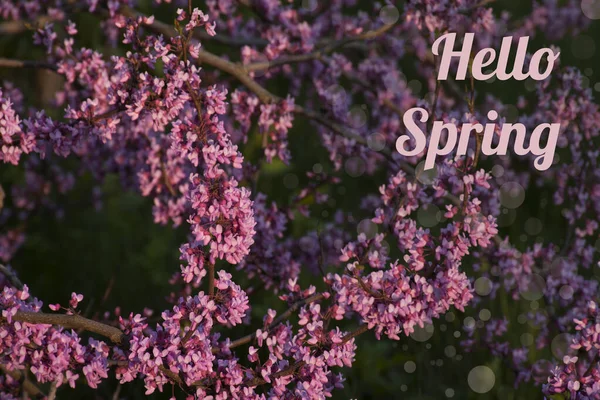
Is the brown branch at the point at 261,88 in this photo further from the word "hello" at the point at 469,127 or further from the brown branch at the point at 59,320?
the brown branch at the point at 59,320

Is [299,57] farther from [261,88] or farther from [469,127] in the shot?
[469,127]

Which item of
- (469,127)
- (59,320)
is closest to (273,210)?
(469,127)

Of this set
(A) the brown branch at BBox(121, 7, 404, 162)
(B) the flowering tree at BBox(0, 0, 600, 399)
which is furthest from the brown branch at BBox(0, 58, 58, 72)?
(A) the brown branch at BBox(121, 7, 404, 162)

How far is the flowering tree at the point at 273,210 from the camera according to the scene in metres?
3.15

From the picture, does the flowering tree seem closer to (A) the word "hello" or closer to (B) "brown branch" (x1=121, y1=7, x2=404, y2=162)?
(B) "brown branch" (x1=121, y1=7, x2=404, y2=162)

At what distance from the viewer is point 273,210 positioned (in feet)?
16.0

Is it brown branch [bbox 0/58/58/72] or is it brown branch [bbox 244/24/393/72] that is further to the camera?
brown branch [bbox 244/24/393/72]

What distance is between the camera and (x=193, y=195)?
3.14m

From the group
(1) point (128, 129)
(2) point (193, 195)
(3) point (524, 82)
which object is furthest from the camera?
(3) point (524, 82)

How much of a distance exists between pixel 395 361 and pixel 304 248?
1150mm

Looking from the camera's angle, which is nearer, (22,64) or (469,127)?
(469,127)

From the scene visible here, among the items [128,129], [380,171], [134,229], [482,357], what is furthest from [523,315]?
[134,229]

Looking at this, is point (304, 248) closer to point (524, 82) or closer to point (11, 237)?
point (11, 237)

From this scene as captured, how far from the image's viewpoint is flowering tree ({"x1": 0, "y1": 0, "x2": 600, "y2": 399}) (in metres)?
3.15
